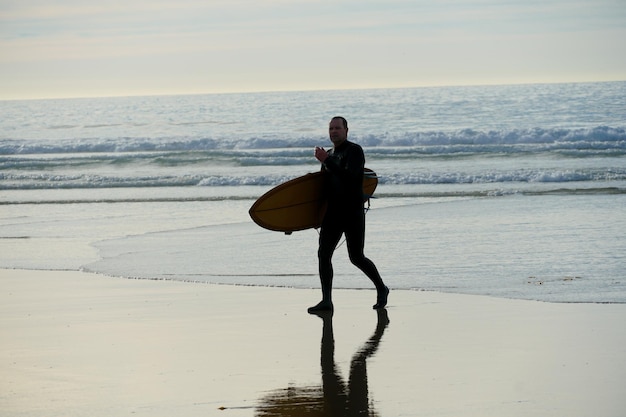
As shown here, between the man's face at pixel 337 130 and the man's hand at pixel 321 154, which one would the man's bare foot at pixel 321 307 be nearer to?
the man's hand at pixel 321 154

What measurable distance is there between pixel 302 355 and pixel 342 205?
183 cm

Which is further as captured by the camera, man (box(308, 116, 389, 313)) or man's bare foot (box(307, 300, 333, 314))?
man's bare foot (box(307, 300, 333, 314))

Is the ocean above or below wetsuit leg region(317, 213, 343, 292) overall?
above

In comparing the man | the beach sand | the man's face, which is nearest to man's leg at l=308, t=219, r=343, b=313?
the man

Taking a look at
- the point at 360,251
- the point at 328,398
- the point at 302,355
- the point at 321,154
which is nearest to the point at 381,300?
the point at 360,251

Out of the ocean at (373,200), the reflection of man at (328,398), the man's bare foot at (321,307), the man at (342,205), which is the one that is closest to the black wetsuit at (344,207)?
the man at (342,205)

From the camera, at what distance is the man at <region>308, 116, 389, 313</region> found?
824 cm

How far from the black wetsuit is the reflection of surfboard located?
1.04 feet

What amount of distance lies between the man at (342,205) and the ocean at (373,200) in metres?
0.77

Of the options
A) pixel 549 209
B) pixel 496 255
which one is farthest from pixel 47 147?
pixel 496 255

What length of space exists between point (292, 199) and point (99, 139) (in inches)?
1331

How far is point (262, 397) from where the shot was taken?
577cm

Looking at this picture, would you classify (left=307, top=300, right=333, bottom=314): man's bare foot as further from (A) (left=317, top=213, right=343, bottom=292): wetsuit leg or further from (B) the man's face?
(B) the man's face

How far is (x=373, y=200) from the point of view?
2005cm
